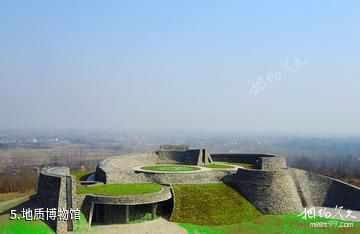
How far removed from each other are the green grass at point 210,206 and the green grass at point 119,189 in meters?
2.28

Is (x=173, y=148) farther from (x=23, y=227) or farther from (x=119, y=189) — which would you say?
(x=23, y=227)

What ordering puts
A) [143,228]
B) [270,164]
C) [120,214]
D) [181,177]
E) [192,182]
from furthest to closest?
[270,164] < [192,182] < [181,177] < [120,214] < [143,228]

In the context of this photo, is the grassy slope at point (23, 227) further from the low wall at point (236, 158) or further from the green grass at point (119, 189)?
the low wall at point (236, 158)

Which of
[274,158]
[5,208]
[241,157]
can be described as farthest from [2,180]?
[274,158]

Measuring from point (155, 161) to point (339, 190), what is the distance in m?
21.9

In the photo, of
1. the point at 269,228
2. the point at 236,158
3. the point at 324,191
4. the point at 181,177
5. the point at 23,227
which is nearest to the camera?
the point at 23,227

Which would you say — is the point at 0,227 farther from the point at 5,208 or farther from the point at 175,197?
the point at 175,197

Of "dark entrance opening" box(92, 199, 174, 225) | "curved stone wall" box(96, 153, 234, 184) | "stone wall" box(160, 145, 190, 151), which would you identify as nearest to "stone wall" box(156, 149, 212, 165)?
"stone wall" box(160, 145, 190, 151)

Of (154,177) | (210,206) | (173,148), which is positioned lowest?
(210,206)

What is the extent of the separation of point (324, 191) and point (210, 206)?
45.9 ft

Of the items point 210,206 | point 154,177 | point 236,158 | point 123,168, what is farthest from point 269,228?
point 236,158

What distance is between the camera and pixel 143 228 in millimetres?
27547

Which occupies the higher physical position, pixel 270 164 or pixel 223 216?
pixel 270 164

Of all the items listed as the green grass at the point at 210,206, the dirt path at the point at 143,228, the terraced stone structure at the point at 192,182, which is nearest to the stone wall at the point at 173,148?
the terraced stone structure at the point at 192,182
